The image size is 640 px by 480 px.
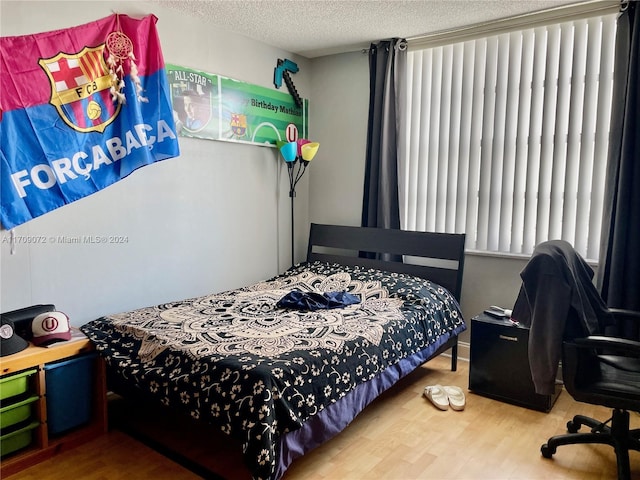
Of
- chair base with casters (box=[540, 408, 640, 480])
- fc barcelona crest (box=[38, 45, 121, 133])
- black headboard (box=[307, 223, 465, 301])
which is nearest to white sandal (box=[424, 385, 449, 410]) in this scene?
chair base with casters (box=[540, 408, 640, 480])

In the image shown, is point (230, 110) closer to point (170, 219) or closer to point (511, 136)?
point (170, 219)

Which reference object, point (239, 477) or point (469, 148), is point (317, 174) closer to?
point (469, 148)

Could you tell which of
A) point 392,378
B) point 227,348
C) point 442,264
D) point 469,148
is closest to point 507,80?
point 469,148

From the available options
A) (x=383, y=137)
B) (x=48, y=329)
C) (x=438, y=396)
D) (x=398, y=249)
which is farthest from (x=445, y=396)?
(x=48, y=329)

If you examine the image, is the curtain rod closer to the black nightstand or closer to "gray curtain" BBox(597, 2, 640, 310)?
→ "gray curtain" BBox(597, 2, 640, 310)

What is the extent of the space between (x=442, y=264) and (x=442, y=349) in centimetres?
72

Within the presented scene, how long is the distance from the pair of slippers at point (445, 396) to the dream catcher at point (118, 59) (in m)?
2.52

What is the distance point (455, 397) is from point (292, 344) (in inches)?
48.0

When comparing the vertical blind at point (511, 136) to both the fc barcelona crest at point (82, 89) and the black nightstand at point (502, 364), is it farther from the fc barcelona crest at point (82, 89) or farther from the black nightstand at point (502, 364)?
the fc barcelona crest at point (82, 89)

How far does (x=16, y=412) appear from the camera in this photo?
7.04 feet

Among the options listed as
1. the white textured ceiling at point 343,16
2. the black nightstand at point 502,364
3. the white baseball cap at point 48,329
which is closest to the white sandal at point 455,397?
the black nightstand at point 502,364

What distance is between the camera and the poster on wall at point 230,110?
314 cm

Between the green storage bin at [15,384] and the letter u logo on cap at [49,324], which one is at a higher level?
the letter u logo on cap at [49,324]

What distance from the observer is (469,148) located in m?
3.50
